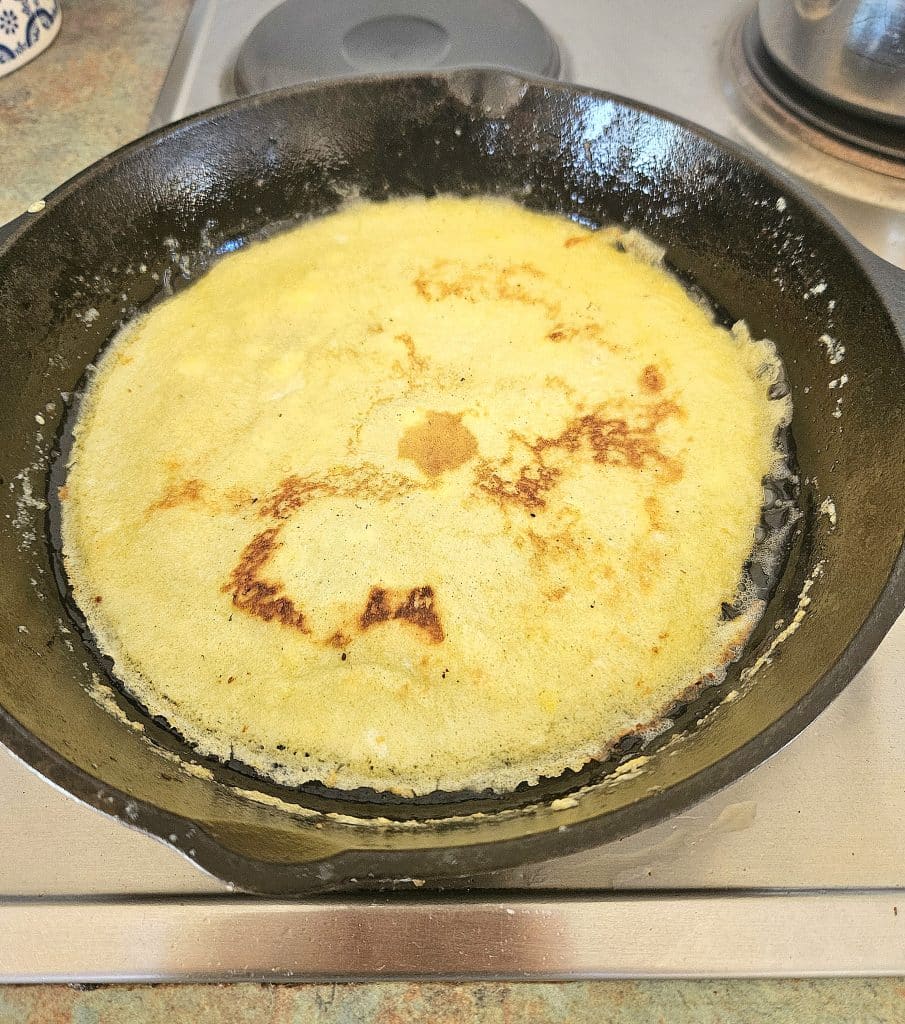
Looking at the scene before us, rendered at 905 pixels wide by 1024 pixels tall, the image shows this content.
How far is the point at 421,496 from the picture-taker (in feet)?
3.68

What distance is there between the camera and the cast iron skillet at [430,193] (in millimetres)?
746

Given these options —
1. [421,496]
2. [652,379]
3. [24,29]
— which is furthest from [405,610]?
[24,29]

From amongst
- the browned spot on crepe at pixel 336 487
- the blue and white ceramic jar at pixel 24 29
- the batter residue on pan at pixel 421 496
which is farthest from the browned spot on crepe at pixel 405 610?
the blue and white ceramic jar at pixel 24 29

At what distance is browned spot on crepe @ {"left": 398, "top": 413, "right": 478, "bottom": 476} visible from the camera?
116 centimetres

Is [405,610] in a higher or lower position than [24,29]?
lower

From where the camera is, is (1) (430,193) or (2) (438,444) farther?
(1) (430,193)

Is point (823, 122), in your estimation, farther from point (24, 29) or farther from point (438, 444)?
point (24, 29)

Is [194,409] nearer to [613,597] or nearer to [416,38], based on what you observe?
[613,597]

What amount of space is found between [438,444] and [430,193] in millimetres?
564

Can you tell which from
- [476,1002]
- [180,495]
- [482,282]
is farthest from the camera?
[482,282]

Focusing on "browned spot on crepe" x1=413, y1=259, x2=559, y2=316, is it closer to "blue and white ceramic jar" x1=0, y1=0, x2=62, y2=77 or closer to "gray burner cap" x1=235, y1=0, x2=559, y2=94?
"gray burner cap" x1=235, y1=0, x2=559, y2=94

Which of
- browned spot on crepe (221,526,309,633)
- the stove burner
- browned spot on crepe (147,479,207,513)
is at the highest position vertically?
the stove burner

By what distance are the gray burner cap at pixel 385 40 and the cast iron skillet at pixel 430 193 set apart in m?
0.29

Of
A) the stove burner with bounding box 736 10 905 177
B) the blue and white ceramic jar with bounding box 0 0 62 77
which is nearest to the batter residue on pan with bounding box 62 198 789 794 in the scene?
the stove burner with bounding box 736 10 905 177
